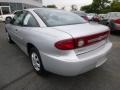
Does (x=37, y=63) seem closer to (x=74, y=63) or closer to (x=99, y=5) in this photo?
(x=74, y=63)

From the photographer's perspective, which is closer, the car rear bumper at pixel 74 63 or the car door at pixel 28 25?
the car rear bumper at pixel 74 63

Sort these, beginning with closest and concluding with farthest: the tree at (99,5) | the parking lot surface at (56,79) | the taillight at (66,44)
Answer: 1. the taillight at (66,44)
2. the parking lot surface at (56,79)
3. the tree at (99,5)

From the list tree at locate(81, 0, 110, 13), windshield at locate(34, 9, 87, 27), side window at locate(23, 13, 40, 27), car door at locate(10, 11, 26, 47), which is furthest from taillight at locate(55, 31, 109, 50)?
tree at locate(81, 0, 110, 13)

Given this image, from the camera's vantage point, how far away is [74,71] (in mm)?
2398

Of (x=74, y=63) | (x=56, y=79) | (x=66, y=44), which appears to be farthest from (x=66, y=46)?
(x=56, y=79)

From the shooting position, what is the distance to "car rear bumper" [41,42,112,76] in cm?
235

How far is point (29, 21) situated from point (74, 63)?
1.76 m

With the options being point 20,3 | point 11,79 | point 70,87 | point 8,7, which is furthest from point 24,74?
point 20,3

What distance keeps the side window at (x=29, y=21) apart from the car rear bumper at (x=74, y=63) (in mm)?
847

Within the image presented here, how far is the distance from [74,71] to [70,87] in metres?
0.57

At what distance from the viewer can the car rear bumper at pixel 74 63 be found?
2.35m

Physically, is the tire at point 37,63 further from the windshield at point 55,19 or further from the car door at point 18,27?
the car door at point 18,27

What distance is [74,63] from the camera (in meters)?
2.33

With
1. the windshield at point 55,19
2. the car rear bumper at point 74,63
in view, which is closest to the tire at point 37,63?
the car rear bumper at point 74,63
